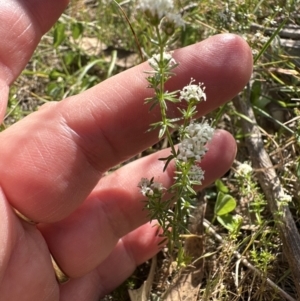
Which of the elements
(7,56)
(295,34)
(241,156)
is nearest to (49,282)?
(7,56)

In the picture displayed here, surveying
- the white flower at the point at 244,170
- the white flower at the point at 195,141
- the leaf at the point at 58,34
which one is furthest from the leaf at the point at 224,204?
the leaf at the point at 58,34

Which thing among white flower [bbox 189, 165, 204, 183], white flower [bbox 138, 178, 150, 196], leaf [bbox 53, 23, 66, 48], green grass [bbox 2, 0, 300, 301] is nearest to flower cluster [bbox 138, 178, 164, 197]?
white flower [bbox 138, 178, 150, 196]

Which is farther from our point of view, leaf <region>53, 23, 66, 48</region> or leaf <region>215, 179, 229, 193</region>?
leaf <region>53, 23, 66, 48</region>

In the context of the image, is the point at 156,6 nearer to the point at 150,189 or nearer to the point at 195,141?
the point at 195,141

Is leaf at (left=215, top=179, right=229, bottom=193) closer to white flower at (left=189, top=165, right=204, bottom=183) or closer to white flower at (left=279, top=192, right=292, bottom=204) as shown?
white flower at (left=279, top=192, right=292, bottom=204)

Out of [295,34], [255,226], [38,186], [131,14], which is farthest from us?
[131,14]

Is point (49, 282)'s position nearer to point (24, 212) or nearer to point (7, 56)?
point (24, 212)

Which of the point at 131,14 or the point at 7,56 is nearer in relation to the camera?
the point at 7,56
